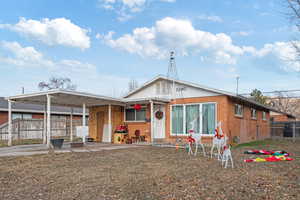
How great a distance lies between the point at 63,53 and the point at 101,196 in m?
16.7

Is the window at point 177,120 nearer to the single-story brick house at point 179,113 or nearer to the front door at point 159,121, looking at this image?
the single-story brick house at point 179,113

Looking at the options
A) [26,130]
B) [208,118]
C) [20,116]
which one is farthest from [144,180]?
[20,116]

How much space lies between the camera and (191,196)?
14.4ft

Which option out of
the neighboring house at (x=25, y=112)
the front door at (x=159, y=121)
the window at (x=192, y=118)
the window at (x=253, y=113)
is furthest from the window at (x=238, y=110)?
the neighboring house at (x=25, y=112)

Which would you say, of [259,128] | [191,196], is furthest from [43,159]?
[259,128]

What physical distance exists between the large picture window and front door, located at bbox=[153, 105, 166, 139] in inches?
25.8

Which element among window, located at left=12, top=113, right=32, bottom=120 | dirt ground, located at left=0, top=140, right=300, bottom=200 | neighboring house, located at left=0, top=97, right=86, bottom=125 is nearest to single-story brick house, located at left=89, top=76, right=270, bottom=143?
dirt ground, located at left=0, top=140, right=300, bottom=200

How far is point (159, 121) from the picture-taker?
1514 cm

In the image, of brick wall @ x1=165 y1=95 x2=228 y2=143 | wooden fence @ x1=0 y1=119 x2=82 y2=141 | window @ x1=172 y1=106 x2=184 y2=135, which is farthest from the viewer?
wooden fence @ x1=0 y1=119 x2=82 y2=141

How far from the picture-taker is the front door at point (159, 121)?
49.1 feet

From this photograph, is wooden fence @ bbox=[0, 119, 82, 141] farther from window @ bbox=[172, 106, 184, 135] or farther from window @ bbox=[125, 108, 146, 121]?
window @ bbox=[172, 106, 184, 135]

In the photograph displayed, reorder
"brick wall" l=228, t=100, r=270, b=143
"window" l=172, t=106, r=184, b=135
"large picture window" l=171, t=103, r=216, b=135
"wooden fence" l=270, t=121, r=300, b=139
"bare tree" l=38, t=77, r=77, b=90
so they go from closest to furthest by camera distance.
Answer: "large picture window" l=171, t=103, r=216, b=135 < "brick wall" l=228, t=100, r=270, b=143 < "window" l=172, t=106, r=184, b=135 < "wooden fence" l=270, t=121, r=300, b=139 < "bare tree" l=38, t=77, r=77, b=90

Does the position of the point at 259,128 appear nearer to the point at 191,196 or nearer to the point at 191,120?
the point at 191,120

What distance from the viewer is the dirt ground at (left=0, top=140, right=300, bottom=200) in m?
4.54
